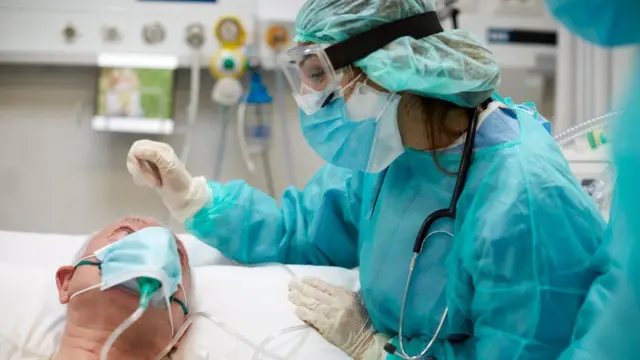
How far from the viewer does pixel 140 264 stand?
1.29 meters

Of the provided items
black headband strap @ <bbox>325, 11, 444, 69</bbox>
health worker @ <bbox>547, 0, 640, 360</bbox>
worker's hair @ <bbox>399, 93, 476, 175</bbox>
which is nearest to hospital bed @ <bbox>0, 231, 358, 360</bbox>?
worker's hair @ <bbox>399, 93, 476, 175</bbox>

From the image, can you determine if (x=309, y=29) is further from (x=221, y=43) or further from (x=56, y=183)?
(x=56, y=183)

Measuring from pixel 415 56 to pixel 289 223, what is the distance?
75 centimetres

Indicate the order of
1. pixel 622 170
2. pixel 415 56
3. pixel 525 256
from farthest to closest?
pixel 415 56 → pixel 525 256 → pixel 622 170

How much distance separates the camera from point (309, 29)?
1286 mm

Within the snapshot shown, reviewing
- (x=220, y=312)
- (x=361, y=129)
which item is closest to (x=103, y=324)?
(x=220, y=312)

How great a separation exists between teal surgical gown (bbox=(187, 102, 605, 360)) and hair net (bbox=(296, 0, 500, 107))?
101mm

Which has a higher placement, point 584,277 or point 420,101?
point 420,101

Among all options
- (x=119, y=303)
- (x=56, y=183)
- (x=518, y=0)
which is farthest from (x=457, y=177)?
(x=56, y=183)

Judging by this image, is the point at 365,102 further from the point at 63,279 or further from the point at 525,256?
the point at 63,279

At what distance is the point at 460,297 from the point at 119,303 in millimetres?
736

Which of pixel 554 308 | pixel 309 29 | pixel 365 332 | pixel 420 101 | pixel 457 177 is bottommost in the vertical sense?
pixel 365 332

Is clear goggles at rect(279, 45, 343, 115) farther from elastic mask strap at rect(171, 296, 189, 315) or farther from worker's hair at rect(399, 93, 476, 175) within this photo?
elastic mask strap at rect(171, 296, 189, 315)

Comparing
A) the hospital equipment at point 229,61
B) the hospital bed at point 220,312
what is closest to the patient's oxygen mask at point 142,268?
the hospital bed at point 220,312
